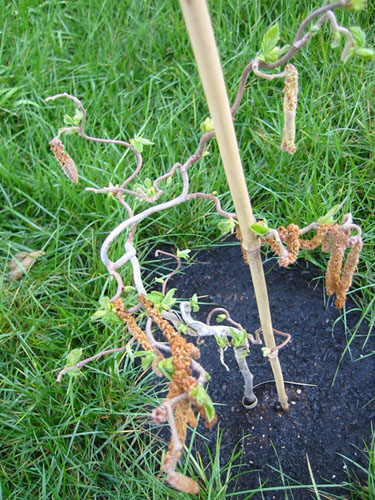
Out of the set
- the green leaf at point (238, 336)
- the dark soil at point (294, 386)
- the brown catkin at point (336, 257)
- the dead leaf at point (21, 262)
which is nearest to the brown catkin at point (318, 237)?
the brown catkin at point (336, 257)

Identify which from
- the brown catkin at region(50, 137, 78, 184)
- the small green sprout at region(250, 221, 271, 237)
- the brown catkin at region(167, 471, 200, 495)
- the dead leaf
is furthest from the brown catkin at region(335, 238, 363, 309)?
the dead leaf

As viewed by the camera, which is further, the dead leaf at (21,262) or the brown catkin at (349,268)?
the dead leaf at (21,262)

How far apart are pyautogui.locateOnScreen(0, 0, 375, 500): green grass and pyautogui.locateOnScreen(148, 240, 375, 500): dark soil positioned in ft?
0.32

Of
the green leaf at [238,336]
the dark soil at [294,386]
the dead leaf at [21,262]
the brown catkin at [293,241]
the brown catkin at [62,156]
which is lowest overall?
the dark soil at [294,386]

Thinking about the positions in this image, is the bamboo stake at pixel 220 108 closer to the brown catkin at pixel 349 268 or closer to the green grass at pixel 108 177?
the brown catkin at pixel 349 268

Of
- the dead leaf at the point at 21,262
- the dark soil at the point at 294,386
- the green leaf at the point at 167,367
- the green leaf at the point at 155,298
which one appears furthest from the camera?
the dead leaf at the point at 21,262

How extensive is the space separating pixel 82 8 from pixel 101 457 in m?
1.74

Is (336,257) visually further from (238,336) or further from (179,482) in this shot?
(179,482)

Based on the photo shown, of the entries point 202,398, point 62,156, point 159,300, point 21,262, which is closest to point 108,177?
point 21,262

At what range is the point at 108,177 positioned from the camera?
1751 mm

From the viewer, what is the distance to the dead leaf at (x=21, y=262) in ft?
5.53

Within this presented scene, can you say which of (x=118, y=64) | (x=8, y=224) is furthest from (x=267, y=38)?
(x=118, y=64)

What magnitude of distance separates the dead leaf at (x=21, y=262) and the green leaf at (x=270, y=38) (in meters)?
1.13

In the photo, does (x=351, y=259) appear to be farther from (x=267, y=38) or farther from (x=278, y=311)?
(x=278, y=311)
